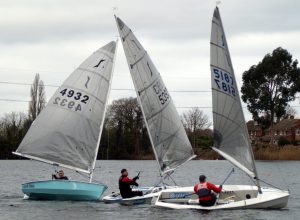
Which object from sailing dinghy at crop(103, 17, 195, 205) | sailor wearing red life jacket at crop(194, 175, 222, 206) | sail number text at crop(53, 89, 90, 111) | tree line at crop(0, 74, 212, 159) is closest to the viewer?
sailor wearing red life jacket at crop(194, 175, 222, 206)

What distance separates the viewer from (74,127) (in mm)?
27109

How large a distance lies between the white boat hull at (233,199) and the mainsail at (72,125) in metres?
4.36

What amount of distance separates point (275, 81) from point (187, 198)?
59.7 m

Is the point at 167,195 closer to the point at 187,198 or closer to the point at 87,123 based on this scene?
the point at 187,198

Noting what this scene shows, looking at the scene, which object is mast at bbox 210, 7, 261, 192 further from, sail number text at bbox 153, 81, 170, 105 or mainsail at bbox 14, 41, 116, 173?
mainsail at bbox 14, 41, 116, 173

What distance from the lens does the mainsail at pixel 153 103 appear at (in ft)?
87.6

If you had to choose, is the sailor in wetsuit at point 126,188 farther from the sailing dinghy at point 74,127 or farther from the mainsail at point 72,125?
the mainsail at point 72,125

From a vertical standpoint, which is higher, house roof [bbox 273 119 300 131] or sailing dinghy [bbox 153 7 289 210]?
house roof [bbox 273 119 300 131]

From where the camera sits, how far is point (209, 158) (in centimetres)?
8625

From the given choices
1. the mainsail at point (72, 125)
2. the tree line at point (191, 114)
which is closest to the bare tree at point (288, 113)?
the tree line at point (191, 114)

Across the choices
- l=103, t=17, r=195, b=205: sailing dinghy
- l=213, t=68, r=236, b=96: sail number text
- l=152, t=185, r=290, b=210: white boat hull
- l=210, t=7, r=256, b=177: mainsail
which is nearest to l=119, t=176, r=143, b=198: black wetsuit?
l=103, t=17, r=195, b=205: sailing dinghy

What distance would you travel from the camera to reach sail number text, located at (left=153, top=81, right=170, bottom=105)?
2695 centimetres

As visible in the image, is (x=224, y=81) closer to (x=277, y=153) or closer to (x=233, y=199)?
(x=233, y=199)

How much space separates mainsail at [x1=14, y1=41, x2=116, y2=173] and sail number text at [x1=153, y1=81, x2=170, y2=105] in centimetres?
211
